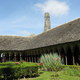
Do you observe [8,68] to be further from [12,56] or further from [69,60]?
[12,56]

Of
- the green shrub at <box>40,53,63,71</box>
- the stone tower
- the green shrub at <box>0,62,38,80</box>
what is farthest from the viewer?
the stone tower

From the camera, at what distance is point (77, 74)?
13141 millimetres

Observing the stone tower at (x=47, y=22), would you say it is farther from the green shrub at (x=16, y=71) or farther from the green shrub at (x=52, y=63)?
the green shrub at (x=16, y=71)

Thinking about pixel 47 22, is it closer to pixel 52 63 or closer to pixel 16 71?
pixel 52 63

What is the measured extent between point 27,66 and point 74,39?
7975 mm

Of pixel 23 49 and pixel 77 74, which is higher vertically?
pixel 23 49

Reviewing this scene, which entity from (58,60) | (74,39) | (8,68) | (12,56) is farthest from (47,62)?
(12,56)

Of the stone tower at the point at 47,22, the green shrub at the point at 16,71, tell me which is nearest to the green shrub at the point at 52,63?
the green shrub at the point at 16,71

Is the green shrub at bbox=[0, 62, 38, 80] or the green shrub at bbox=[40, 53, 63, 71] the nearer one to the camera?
the green shrub at bbox=[0, 62, 38, 80]

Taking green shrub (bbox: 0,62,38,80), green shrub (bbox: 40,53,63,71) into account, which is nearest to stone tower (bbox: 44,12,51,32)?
green shrub (bbox: 40,53,63,71)

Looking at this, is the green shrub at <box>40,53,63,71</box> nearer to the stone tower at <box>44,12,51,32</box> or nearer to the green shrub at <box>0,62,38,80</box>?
the green shrub at <box>0,62,38,80</box>

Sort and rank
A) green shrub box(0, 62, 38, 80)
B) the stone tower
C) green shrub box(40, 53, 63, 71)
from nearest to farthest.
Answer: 1. green shrub box(0, 62, 38, 80)
2. green shrub box(40, 53, 63, 71)
3. the stone tower

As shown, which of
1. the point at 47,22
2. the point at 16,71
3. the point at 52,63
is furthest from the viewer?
the point at 47,22

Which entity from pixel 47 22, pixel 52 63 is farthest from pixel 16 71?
pixel 47 22
